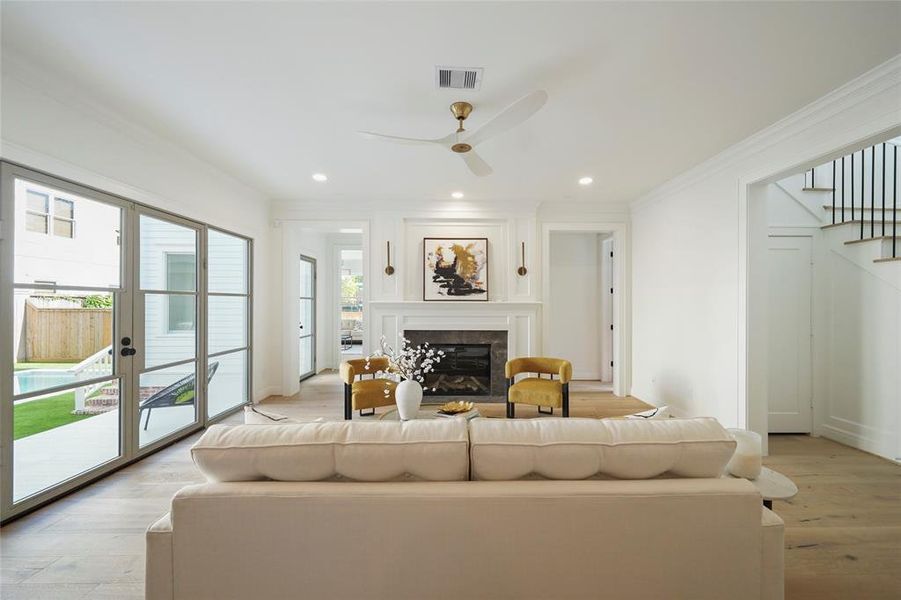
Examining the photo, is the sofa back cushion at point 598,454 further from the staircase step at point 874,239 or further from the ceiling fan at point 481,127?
the staircase step at point 874,239

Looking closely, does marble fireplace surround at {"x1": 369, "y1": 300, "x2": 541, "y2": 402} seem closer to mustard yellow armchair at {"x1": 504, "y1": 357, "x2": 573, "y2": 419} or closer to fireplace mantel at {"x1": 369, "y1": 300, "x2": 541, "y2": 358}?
fireplace mantel at {"x1": 369, "y1": 300, "x2": 541, "y2": 358}

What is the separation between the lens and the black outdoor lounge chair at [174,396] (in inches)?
126

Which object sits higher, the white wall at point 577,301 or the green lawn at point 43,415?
the white wall at point 577,301

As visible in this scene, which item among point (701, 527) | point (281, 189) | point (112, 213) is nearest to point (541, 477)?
point (701, 527)

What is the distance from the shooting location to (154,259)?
3.28m

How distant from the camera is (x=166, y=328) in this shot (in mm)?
3402

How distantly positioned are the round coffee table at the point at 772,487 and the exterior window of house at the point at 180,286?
4234 millimetres

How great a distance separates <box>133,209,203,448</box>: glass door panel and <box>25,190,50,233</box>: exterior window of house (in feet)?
2.20

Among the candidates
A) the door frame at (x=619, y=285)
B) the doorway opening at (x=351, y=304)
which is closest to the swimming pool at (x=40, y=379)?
the door frame at (x=619, y=285)

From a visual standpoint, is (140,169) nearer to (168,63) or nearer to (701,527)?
(168,63)

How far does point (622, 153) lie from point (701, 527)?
321cm

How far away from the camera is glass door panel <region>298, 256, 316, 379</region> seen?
246 inches

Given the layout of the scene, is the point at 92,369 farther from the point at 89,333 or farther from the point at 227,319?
the point at 227,319

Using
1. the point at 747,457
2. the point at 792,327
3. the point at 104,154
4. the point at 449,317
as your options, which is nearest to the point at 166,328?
the point at 104,154
